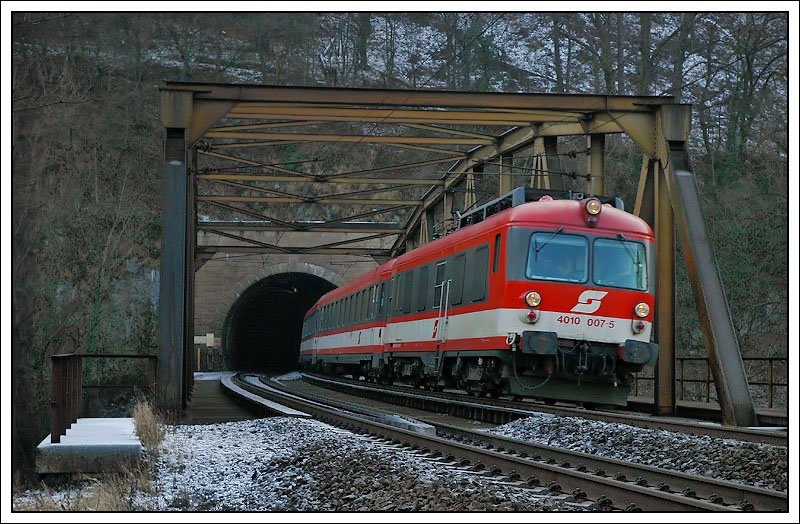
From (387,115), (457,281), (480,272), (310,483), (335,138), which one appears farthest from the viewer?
(335,138)

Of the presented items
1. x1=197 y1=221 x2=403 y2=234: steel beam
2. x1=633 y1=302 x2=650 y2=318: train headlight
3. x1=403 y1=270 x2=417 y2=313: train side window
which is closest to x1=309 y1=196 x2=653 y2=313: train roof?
x1=633 y1=302 x2=650 y2=318: train headlight

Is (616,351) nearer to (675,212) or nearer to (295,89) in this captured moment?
(675,212)

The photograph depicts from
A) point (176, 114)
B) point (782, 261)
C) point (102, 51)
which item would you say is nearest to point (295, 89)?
point (176, 114)

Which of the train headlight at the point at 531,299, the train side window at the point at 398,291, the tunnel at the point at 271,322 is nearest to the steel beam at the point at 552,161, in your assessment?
the train side window at the point at 398,291

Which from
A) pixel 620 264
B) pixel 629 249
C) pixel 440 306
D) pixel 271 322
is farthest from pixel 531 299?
pixel 271 322

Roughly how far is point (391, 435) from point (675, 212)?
6.09 meters

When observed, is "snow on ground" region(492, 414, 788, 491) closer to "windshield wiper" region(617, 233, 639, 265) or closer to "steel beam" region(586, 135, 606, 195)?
"windshield wiper" region(617, 233, 639, 265)

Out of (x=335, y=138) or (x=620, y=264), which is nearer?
(x=620, y=264)

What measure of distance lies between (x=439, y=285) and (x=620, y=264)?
165 inches

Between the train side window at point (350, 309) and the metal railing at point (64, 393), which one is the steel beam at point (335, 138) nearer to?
the train side window at point (350, 309)

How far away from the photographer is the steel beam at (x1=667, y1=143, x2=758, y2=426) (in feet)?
43.7

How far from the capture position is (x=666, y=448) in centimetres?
1049

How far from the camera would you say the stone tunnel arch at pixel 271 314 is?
4747 centimetres

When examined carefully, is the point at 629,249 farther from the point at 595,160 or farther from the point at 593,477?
the point at 593,477
